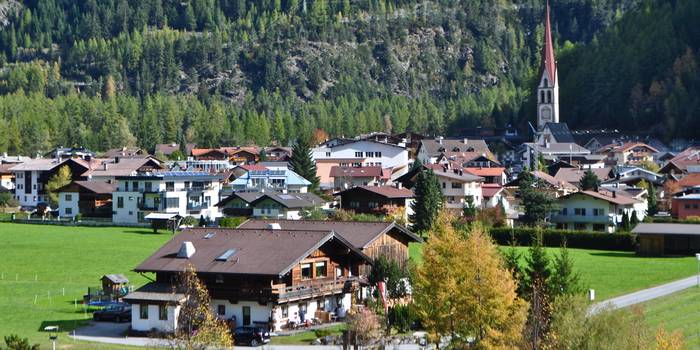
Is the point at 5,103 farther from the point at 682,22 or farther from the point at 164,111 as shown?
the point at 682,22

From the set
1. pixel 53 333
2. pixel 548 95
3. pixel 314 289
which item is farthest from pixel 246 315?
pixel 548 95

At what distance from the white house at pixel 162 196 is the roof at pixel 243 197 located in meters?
2.67

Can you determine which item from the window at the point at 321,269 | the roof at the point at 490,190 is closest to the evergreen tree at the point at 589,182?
the roof at the point at 490,190

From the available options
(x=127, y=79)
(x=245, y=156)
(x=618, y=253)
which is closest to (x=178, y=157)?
(x=245, y=156)

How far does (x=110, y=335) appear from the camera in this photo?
36938 millimetres

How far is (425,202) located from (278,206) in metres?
9.42

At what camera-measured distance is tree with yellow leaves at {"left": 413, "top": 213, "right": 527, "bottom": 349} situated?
31.1 metres

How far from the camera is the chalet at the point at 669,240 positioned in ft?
197

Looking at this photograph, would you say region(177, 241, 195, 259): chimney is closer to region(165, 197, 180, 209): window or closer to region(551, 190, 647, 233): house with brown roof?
region(165, 197, 180, 209): window

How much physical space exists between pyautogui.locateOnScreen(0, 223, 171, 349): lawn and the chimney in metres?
3.91

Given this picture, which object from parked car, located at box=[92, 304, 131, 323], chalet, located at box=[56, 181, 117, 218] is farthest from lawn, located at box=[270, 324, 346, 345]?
chalet, located at box=[56, 181, 117, 218]

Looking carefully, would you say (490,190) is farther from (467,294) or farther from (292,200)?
(467,294)

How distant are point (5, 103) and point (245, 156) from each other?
154ft

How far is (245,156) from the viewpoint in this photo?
11956 centimetres
